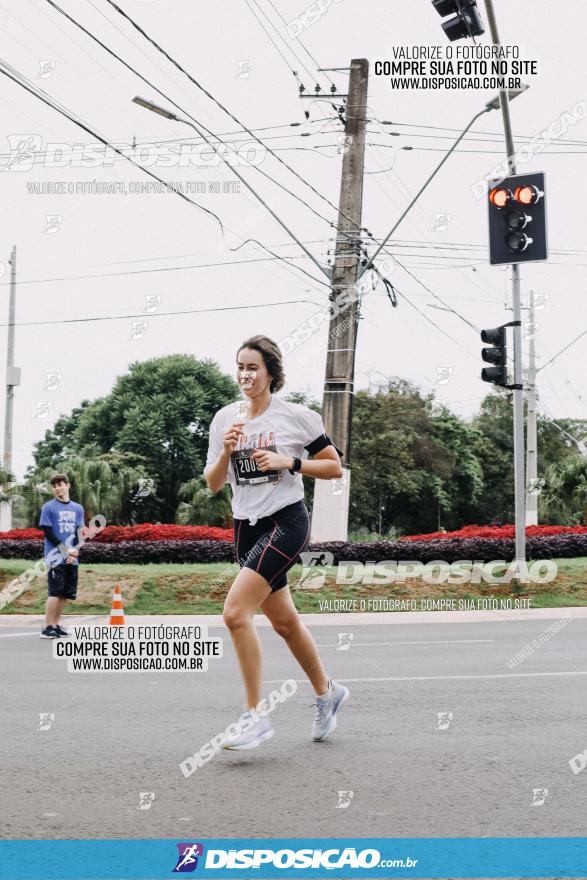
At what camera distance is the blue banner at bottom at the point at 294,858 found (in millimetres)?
3301

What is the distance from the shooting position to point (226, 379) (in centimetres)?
4894

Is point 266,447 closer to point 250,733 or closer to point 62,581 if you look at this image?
point 250,733

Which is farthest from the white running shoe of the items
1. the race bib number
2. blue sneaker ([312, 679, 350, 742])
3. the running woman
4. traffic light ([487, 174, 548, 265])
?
traffic light ([487, 174, 548, 265])

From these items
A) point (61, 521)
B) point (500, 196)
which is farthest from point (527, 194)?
point (61, 521)

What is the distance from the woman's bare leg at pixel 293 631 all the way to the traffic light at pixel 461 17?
22.3ft

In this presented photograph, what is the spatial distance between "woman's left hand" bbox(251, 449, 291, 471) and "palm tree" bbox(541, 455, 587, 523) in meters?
21.8

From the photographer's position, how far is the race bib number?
498 cm

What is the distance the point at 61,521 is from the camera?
10.7 metres

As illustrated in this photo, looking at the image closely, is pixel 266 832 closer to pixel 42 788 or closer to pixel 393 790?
pixel 393 790

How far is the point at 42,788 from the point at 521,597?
12207 mm

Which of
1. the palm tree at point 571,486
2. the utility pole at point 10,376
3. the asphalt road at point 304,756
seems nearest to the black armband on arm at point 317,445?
the asphalt road at point 304,756

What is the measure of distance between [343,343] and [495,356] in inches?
176

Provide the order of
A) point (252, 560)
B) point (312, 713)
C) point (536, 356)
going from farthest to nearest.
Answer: point (536, 356), point (312, 713), point (252, 560)

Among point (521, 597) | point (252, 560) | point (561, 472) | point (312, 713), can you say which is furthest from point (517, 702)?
point (561, 472)
